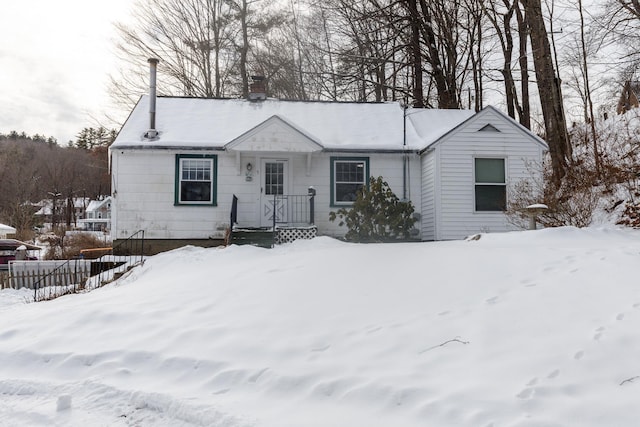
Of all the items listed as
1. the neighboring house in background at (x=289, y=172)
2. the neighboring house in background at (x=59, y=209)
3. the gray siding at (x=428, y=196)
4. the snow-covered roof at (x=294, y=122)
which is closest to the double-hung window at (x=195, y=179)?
the neighboring house in background at (x=289, y=172)

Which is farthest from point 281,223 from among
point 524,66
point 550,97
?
point 524,66

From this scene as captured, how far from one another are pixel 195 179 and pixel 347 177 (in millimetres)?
4178

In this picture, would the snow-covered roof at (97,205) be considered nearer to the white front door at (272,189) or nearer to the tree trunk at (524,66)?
the white front door at (272,189)

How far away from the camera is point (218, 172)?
12500mm

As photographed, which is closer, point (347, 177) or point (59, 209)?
point (347, 177)

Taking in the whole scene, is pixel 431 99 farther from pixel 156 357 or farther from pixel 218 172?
pixel 156 357

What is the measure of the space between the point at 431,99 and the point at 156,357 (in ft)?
65.9

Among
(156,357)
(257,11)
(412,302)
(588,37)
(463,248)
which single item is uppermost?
(257,11)

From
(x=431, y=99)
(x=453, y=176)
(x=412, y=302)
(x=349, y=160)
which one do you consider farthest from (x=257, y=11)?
(x=412, y=302)

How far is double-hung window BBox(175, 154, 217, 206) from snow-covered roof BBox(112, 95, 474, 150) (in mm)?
436

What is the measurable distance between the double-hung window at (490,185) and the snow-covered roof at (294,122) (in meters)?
1.42

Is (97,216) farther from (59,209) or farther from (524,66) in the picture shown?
A: (524,66)

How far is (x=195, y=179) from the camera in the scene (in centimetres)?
1242

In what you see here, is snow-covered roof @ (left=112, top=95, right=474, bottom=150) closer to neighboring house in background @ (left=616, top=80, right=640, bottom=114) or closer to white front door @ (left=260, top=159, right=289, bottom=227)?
white front door @ (left=260, top=159, right=289, bottom=227)
